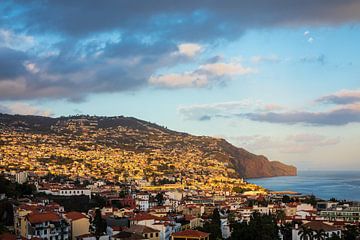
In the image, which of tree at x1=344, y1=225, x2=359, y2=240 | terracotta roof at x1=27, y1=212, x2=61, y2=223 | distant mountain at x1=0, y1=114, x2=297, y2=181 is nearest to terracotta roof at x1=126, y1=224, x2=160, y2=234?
terracotta roof at x1=27, y1=212, x2=61, y2=223

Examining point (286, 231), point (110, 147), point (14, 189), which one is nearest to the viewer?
point (286, 231)

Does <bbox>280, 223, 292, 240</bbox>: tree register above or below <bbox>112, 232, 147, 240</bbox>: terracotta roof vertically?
below

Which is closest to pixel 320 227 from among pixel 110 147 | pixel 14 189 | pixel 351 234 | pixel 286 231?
pixel 351 234

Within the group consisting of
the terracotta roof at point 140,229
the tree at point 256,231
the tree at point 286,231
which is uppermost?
the tree at point 256,231

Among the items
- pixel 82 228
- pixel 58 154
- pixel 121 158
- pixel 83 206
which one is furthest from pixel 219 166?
pixel 82 228

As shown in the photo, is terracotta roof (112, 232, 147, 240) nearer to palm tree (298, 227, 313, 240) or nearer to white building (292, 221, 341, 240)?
palm tree (298, 227, 313, 240)

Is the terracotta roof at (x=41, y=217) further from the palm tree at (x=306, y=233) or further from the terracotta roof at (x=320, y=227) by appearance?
the terracotta roof at (x=320, y=227)

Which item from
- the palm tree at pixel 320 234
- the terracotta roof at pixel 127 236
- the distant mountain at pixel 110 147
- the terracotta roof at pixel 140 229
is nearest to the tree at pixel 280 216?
the palm tree at pixel 320 234

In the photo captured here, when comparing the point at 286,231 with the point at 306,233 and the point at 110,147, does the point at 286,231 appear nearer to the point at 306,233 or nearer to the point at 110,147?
the point at 306,233

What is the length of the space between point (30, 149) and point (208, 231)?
104 meters

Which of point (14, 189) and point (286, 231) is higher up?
point (14, 189)

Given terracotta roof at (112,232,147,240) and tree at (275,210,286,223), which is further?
tree at (275,210,286,223)

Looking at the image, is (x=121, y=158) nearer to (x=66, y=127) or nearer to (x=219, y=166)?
(x=219, y=166)

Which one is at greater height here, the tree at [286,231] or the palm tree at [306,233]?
the palm tree at [306,233]
